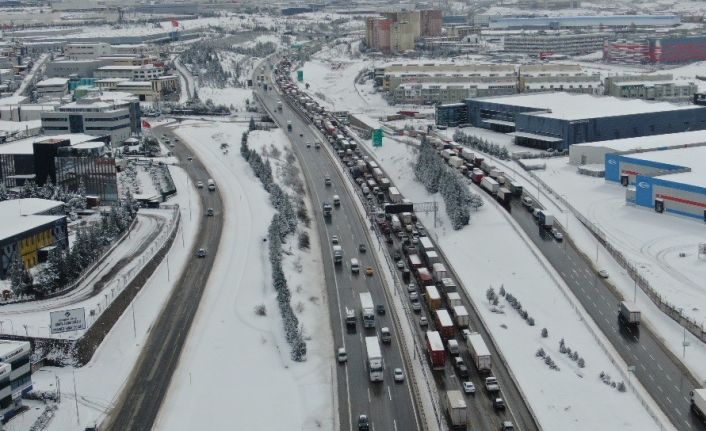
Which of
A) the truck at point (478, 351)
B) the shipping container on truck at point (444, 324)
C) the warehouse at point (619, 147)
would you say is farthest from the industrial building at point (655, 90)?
the truck at point (478, 351)

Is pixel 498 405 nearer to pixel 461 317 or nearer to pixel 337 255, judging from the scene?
pixel 461 317

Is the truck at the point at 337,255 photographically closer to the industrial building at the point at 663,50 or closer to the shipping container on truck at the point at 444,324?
the shipping container on truck at the point at 444,324

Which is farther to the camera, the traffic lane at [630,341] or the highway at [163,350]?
the traffic lane at [630,341]

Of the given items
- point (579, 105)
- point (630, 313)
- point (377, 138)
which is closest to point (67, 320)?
point (630, 313)

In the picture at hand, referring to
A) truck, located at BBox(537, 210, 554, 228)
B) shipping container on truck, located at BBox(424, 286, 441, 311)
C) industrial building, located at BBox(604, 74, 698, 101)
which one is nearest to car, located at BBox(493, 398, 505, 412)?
shipping container on truck, located at BBox(424, 286, 441, 311)

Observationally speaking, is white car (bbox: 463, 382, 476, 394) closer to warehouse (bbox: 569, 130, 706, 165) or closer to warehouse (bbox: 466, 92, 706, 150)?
warehouse (bbox: 569, 130, 706, 165)
